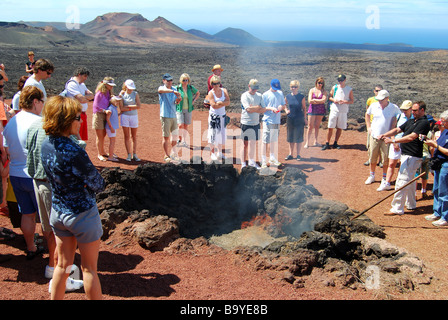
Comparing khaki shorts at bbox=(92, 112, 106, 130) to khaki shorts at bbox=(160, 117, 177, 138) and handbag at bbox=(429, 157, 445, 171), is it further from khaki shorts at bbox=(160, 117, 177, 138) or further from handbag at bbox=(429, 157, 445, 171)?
handbag at bbox=(429, 157, 445, 171)

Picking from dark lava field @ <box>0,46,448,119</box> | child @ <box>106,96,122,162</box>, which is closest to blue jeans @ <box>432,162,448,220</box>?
child @ <box>106,96,122,162</box>

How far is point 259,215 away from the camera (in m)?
6.91

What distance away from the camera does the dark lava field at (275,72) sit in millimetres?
18719

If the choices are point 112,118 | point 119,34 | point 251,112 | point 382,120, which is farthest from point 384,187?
point 119,34

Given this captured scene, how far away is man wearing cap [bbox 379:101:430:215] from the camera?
19.6ft

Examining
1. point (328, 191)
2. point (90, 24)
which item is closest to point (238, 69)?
point (328, 191)

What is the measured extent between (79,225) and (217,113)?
5287 mm

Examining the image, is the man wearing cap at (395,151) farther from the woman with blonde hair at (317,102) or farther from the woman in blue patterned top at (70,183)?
the woman in blue patterned top at (70,183)

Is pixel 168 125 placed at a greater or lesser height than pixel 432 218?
greater

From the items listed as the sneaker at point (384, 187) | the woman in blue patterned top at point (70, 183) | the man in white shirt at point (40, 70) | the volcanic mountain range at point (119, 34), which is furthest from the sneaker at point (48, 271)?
the volcanic mountain range at point (119, 34)

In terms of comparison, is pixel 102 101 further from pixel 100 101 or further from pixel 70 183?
pixel 70 183

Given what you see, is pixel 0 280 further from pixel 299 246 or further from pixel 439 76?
pixel 439 76

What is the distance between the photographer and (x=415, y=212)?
6469 mm

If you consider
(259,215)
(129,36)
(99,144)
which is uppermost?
(129,36)
